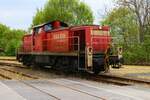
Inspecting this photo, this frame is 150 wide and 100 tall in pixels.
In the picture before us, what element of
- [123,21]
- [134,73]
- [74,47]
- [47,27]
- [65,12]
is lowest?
[134,73]

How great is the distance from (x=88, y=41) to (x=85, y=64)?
1541 millimetres

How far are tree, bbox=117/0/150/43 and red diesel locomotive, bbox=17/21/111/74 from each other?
22.3 m

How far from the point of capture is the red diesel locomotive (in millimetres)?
23062

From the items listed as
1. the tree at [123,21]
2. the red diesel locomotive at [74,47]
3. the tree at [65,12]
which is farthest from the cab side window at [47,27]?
the tree at [65,12]

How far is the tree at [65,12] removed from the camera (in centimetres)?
7119

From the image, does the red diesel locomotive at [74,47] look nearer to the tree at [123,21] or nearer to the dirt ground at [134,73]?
the dirt ground at [134,73]

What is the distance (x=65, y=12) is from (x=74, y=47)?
159 feet

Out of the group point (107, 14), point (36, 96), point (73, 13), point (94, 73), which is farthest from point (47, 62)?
point (73, 13)

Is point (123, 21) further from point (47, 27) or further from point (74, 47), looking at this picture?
point (74, 47)

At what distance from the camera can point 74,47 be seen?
80.9ft

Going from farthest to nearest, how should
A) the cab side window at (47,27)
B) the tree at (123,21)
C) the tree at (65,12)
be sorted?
the tree at (65,12) → the tree at (123,21) → the cab side window at (47,27)

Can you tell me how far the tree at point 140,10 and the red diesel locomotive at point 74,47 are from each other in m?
22.3

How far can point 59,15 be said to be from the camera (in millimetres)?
71062

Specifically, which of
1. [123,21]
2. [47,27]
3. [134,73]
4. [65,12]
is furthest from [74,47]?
[65,12]
